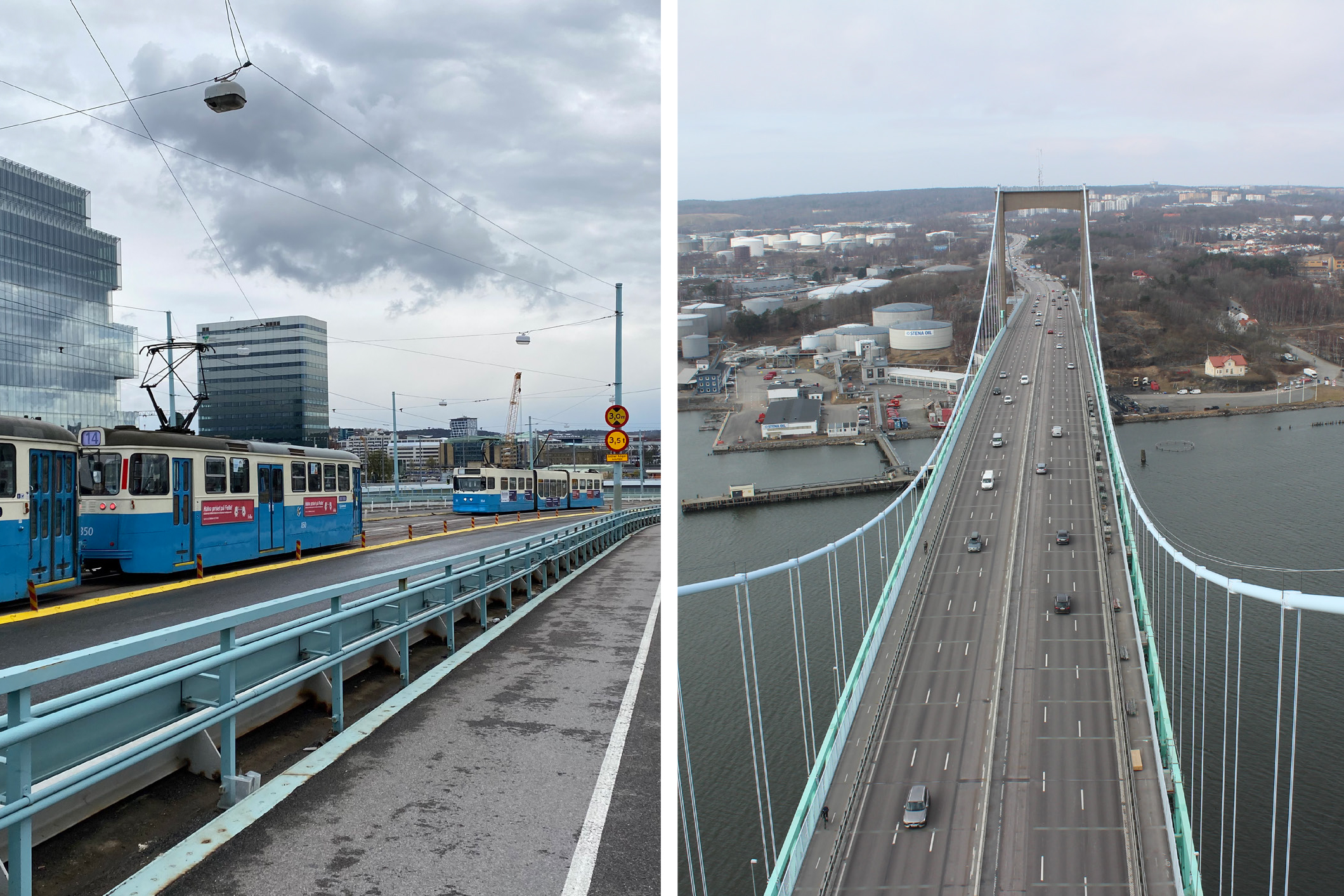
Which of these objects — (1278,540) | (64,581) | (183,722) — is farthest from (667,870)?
(1278,540)

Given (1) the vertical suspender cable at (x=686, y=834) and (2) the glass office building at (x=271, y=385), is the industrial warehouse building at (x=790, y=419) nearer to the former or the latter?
(1) the vertical suspender cable at (x=686, y=834)

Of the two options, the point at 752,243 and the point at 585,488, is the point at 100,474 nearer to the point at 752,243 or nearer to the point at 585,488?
the point at 585,488

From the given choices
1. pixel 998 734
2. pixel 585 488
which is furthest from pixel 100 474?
pixel 585 488

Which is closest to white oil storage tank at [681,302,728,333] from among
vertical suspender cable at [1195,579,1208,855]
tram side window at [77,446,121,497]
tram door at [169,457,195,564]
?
vertical suspender cable at [1195,579,1208,855]

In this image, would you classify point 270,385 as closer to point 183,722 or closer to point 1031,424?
point 183,722

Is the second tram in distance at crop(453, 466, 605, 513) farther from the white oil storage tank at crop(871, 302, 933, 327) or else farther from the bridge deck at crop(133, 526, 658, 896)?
the white oil storage tank at crop(871, 302, 933, 327)
